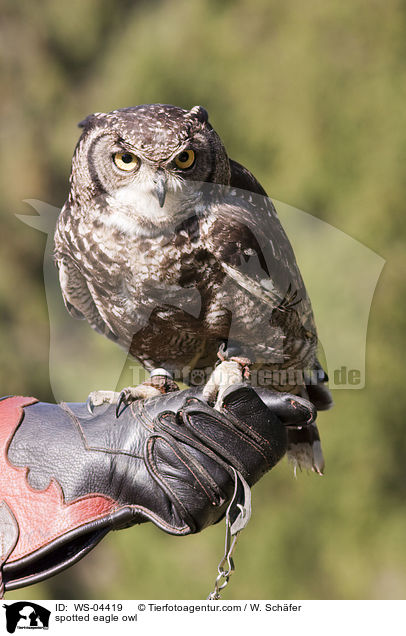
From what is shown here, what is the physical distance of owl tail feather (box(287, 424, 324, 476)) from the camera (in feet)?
6.53

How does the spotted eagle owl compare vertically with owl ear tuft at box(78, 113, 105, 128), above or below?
below

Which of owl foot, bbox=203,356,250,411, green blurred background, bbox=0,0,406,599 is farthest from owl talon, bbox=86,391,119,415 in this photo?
green blurred background, bbox=0,0,406,599

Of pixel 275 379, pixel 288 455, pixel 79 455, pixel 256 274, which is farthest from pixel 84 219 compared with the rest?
pixel 288 455

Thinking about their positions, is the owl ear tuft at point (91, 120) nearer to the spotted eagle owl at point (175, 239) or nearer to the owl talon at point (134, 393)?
the spotted eagle owl at point (175, 239)

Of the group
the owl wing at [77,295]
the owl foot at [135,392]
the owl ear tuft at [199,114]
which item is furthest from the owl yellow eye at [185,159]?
the owl foot at [135,392]

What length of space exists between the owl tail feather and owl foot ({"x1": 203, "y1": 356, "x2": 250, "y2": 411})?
48 cm

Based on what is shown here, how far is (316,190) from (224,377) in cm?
232

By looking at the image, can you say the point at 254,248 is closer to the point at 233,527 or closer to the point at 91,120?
the point at 91,120

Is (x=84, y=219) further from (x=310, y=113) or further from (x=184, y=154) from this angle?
(x=310, y=113)

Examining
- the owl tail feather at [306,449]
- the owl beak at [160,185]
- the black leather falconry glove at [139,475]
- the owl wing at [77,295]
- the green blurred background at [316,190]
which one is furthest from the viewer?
the green blurred background at [316,190]

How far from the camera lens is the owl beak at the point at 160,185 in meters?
1.41

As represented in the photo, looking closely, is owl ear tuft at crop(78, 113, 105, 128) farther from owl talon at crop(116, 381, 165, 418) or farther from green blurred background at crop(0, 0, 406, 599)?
green blurred background at crop(0, 0, 406, 599)
